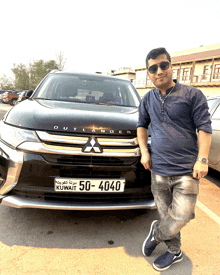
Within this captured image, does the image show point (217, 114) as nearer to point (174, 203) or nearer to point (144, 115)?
point (144, 115)

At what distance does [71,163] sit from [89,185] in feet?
0.80

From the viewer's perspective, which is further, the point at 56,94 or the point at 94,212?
the point at 56,94

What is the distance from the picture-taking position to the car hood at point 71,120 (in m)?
2.05

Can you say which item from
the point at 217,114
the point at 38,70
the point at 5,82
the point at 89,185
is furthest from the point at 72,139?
the point at 5,82

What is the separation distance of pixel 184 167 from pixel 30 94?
2.46 meters

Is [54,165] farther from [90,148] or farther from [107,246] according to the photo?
[107,246]

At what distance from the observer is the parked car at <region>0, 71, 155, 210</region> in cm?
195

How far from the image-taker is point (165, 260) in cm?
188

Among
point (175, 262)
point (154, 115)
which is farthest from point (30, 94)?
point (175, 262)

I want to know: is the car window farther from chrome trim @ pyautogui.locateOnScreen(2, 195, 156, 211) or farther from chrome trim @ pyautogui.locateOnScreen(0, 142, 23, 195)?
chrome trim @ pyautogui.locateOnScreen(0, 142, 23, 195)

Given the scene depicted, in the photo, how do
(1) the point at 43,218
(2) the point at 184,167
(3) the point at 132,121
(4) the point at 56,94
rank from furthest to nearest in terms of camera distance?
1. (4) the point at 56,94
2. (1) the point at 43,218
3. (3) the point at 132,121
4. (2) the point at 184,167

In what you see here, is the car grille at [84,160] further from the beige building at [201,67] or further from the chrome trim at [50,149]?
the beige building at [201,67]

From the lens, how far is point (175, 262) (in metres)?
1.94

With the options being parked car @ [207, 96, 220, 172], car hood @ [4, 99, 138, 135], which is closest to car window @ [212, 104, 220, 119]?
parked car @ [207, 96, 220, 172]
